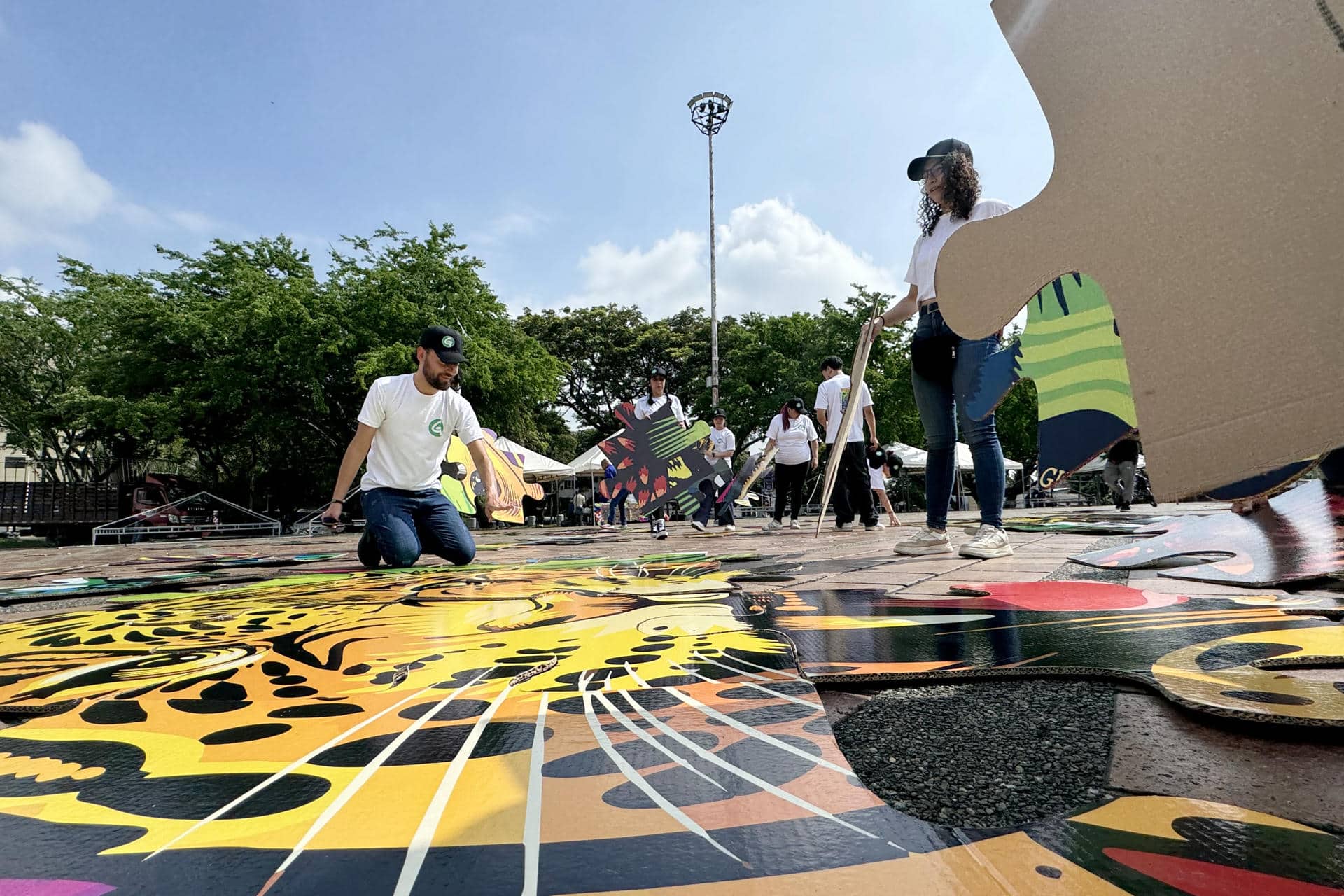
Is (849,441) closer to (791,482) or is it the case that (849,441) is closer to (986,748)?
(791,482)

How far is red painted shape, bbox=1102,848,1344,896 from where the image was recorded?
576mm

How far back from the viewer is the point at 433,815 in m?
0.79

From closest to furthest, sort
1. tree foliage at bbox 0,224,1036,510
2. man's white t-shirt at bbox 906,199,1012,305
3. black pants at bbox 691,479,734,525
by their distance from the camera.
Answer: man's white t-shirt at bbox 906,199,1012,305 → black pants at bbox 691,479,734,525 → tree foliage at bbox 0,224,1036,510

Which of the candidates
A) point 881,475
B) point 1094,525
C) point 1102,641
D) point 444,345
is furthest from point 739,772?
point 881,475

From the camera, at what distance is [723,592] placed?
8.42 feet

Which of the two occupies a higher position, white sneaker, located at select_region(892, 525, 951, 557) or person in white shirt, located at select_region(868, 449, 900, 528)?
person in white shirt, located at select_region(868, 449, 900, 528)

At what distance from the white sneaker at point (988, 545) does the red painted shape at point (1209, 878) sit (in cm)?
260

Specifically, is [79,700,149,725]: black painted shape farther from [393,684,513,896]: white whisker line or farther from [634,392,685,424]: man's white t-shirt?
[634,392,685,424]: man's white t-shirt

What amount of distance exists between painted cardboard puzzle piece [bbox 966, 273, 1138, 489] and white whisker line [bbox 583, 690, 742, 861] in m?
0.76

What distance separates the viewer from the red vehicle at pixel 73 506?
1683 cm

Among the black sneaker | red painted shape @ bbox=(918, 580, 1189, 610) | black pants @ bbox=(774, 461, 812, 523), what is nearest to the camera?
red painted shape @ bbox=(918, 580, 1189, 610)

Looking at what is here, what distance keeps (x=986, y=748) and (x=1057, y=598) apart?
50.3 inches

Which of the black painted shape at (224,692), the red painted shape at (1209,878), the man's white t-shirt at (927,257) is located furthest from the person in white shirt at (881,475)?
the red painted shape at (1209,878)

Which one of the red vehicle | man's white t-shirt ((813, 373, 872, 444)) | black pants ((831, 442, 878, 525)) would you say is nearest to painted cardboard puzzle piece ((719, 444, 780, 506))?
black pants ((831, 442, 878, 525))
